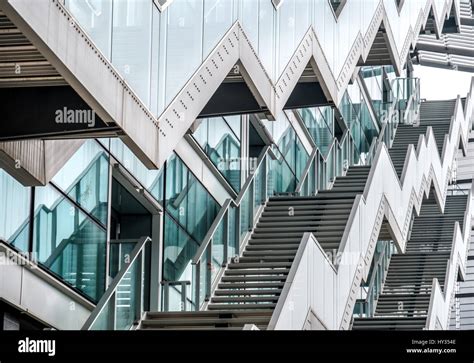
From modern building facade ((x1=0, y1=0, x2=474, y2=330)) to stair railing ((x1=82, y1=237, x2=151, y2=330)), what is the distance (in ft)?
0.12

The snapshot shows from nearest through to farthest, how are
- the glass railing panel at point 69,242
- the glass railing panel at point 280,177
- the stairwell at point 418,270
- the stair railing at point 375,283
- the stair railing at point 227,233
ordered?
the glass railing panel at point 69,242, the stair railing at point 227,233, the glass railing panel at point 280,177, the stairwell at point 418,270, the stair railing at point 375,283

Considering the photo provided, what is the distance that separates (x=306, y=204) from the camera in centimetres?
2214

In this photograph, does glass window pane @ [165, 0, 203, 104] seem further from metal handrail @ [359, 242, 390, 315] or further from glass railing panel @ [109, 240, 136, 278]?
metal handrail @ [359, 242, 390, 315]

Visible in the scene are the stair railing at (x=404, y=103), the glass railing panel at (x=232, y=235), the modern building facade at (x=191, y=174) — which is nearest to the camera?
the modern building facade at (x=191, y=174)

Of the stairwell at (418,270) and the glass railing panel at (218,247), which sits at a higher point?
the stairwell at (418,270)

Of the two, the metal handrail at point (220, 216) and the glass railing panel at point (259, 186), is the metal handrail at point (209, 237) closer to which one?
the metal handrail at point (220, 216)

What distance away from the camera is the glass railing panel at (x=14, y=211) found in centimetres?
1370

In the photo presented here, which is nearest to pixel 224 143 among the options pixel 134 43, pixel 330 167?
pixel 330 167

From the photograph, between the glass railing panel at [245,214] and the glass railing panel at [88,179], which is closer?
the glass railing panel at [88,179]

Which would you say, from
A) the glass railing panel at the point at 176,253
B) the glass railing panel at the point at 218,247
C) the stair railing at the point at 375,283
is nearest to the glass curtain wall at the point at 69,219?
the glass railing panel at the point at 218,247

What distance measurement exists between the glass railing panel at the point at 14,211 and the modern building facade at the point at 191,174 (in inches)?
1.0

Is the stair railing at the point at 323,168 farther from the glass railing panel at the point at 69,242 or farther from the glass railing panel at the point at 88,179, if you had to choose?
the glass railing panel at the point at 69,242

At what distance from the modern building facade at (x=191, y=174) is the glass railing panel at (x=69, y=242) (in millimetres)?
Answer: 35

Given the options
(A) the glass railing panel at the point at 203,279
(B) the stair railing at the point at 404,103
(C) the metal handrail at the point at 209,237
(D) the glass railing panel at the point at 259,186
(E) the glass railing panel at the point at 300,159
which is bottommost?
(A) the glass railing panel at the point at 203,279
